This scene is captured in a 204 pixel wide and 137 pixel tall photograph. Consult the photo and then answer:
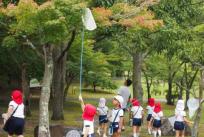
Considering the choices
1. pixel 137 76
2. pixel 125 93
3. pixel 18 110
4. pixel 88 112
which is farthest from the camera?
pixel 137 76

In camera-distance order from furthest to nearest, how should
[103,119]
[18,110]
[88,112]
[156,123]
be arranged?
[156,123] < [103,119] < [18,110] < [88,112]

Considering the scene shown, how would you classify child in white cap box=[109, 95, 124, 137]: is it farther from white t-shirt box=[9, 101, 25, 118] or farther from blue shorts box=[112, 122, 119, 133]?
white t-shirt box=[9, 101, 25, 118]

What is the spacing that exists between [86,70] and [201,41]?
13.2 meters

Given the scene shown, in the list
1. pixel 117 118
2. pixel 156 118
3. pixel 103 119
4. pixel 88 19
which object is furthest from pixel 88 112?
pixel 156 118

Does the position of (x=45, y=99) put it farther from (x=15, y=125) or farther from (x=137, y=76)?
(x=137, y=76)

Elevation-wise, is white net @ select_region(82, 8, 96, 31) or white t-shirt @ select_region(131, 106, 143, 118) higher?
white net @ select_region(82, 8, 96, 31)

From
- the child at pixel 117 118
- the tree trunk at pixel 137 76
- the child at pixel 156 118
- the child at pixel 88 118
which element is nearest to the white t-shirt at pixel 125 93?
the child at pixel 156 118

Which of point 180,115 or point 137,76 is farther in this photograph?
point 137,76

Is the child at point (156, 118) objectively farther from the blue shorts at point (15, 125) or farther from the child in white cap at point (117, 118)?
the blue shorts at point (15, 125)

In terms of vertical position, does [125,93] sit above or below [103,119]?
above

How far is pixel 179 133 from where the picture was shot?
56.2 feet

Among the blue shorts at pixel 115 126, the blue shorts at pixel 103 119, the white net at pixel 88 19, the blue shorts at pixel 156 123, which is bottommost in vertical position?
the blue shorts at pixel 156 123

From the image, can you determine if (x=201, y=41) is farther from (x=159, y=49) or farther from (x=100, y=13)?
(x=100, y=13)

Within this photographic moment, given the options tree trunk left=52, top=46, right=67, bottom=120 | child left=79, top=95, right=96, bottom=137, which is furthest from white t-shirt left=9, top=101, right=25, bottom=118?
tree trunk left=52, top=46, right=67, bottom=120
